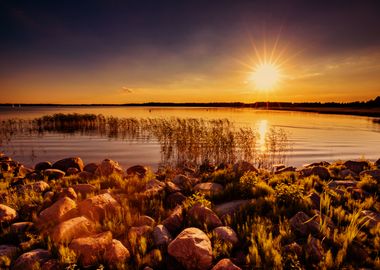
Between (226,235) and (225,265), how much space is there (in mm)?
924

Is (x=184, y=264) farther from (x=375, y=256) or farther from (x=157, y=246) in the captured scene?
(x=375, y=256)

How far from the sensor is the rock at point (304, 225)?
5.27 meters

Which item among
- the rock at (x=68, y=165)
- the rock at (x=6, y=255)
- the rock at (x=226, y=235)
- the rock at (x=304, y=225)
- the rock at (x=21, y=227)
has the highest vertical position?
the rock at (x=304, y=225)

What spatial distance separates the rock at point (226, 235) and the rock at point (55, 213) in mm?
3608

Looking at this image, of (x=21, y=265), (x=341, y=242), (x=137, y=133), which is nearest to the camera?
(x=21, y=265)

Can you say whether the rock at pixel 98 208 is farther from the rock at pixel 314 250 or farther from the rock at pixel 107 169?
the rock at pixel 107 169

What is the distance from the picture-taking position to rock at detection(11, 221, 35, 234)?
18.9ft

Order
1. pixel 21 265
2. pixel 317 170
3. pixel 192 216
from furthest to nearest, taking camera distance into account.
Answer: pixel 317 170 → pixel 192 216 → pixel 21 265

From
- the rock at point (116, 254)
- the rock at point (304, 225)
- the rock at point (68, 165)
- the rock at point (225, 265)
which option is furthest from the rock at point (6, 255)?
the rock at point (68, 165)

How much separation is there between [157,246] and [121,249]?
685 millimetres

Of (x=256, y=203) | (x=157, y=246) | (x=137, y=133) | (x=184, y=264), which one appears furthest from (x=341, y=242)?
(x=137, y=133)

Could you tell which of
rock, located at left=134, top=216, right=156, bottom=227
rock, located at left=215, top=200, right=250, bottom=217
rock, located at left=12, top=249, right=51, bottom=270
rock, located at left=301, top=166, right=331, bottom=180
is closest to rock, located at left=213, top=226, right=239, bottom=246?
rock, located at left=215, top=200, right=250, bottom=217

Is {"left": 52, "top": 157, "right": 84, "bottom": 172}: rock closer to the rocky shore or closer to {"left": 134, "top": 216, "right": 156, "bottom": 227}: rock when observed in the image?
the rocky shore

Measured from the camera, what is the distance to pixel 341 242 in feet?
15.7
